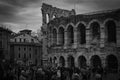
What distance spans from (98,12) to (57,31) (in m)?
7.53

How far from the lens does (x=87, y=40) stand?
2895 centimetres

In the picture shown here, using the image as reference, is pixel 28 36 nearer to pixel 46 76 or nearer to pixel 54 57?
pixel 54 57

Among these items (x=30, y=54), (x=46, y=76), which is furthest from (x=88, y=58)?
(x=30, y=54)

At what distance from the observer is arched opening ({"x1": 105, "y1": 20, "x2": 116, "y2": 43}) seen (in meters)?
27.3

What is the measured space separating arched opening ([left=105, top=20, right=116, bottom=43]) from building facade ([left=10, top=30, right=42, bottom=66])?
3242cm

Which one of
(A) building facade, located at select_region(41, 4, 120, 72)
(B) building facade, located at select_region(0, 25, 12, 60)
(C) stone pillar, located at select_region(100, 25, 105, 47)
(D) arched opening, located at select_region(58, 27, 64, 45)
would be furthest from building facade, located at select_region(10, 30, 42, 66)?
(C) stone pillar, located at select_region(100, 25, 105, 47)

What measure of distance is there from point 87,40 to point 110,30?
10.8 ft

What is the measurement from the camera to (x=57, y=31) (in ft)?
109

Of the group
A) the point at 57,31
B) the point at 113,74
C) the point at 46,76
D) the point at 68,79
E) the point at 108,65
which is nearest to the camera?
the point at 46,76

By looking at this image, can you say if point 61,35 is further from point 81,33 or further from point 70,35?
point 81,33

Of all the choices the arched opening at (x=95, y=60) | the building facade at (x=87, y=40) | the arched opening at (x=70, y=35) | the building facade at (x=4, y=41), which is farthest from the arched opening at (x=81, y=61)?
the building facade at (x=4, y=41)

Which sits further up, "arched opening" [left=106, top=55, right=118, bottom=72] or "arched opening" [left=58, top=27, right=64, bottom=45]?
"arched opening" [left=58, top=27, right=64, bottom=45]

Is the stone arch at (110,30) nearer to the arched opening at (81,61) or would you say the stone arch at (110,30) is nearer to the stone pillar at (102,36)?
the stone pillar at (102,36)

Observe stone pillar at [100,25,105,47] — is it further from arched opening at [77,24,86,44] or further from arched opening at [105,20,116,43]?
arched opening at [77,24,86,44]
